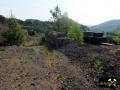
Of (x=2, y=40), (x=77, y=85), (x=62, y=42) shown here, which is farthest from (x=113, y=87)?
(x=2, y=40)

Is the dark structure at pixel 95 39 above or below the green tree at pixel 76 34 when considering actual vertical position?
below

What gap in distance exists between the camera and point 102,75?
21.1 meters

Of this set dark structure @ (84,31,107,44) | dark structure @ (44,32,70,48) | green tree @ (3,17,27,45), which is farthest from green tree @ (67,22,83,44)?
green tree @ (3,17,27,45)

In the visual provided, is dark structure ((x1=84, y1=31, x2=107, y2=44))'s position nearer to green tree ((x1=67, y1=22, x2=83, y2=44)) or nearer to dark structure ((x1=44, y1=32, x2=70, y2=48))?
green tree ((x1=67, y1=22, x2=83, y2=44))

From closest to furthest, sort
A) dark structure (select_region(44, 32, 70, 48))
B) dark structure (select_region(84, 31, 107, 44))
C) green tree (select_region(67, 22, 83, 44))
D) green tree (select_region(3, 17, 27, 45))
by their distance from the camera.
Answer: dark structure (select_region(44, 32, 70, 48)), green tree (select_region(3, 17, 27, 45)), green tree (select_region(67, 22, 83, 44)), dark structure (select_region(84, 31, 107, 44))

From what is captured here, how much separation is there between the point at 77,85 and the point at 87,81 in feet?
5.41

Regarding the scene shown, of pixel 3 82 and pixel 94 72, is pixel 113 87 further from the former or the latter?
pixel 3 82

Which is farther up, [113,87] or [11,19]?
[11,19]

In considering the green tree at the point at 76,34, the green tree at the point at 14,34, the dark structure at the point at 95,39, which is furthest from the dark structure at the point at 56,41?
the dark structure at the point at 95,39

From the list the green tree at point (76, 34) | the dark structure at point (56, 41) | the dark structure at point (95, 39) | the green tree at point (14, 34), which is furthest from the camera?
the dark structure at point (95, 39)

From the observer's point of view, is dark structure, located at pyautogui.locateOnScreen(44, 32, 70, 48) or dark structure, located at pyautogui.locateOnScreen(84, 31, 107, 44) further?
dark structure, located at pyautogui.locateOnScreen(84, 31, 107, 44)

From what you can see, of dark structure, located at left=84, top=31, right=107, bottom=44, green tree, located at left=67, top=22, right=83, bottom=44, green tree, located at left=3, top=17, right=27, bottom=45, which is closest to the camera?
green tree, located at left=3, top=17, right=27, bottom=45

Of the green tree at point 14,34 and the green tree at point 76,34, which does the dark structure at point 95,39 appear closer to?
the green tree at point 76,34

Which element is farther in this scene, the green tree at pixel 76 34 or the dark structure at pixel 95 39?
the dark structure at pixel 95 39
